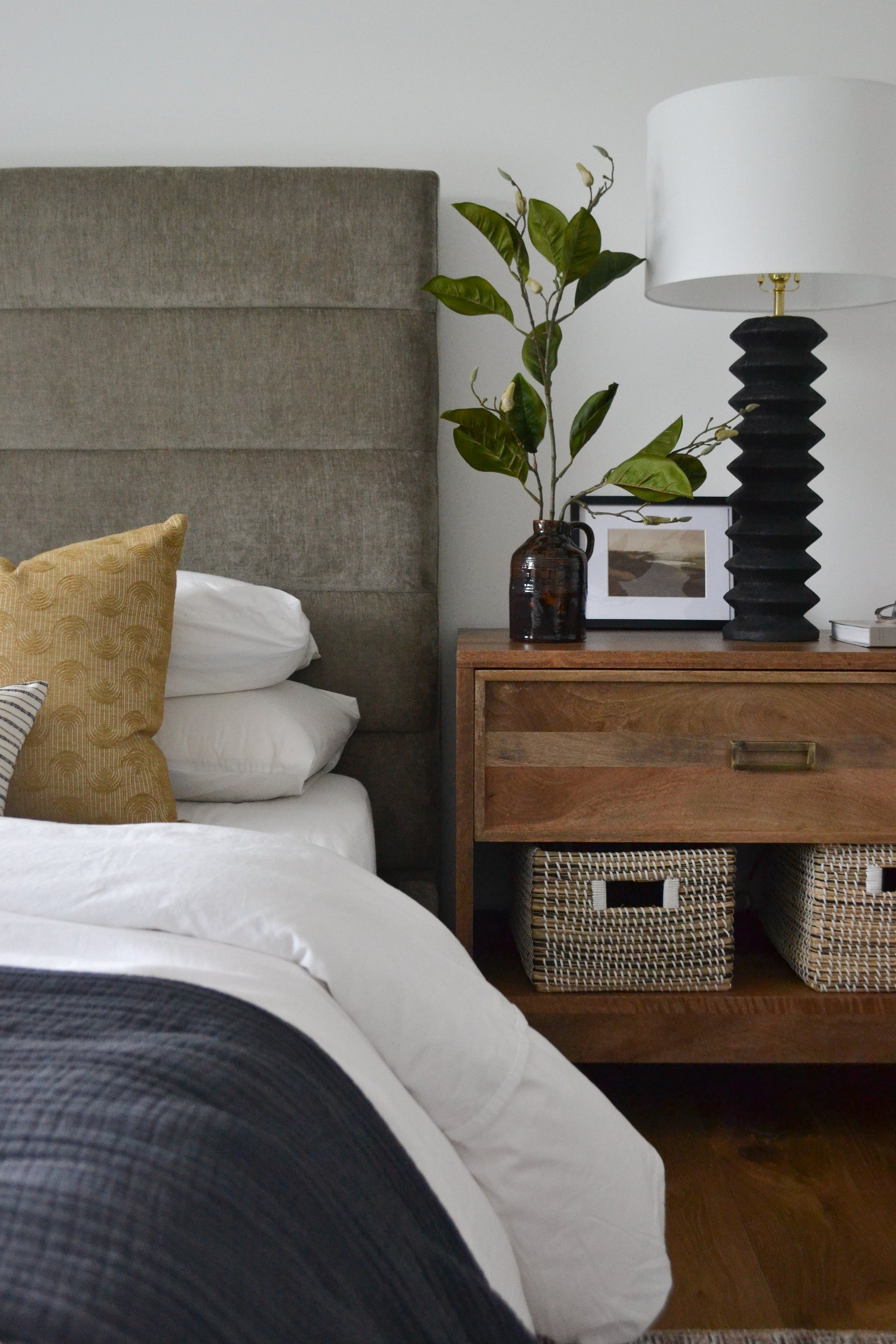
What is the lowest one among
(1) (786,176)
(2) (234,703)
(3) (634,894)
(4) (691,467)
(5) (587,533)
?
(3) (634,894)

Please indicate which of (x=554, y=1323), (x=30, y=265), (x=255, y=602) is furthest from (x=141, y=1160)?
(x=30, y=265)

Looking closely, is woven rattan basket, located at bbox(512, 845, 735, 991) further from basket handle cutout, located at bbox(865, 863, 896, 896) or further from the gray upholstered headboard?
the gray upholstered headboard

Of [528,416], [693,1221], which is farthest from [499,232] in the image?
[693,1221]

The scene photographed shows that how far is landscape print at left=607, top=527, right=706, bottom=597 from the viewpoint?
1951 millimetres

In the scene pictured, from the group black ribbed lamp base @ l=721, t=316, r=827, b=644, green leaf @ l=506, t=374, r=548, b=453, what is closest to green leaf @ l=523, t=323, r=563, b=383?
green leaf @ l=506, t=374, r=548, b=453

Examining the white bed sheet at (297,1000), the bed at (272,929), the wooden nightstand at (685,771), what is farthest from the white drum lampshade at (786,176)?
the white bed sheet at (297,1000)

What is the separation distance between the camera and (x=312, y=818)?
154 cm

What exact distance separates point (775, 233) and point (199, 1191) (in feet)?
4.81

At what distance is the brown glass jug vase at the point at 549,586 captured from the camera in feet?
5.49

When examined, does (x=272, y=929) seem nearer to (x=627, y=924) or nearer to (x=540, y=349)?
(x=627, y=924)

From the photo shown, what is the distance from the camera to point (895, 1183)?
1.52 m

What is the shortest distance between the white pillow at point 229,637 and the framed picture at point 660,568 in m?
0.58

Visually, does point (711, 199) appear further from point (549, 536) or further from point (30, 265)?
point (30, 265)

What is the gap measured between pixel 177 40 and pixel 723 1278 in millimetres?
2127
